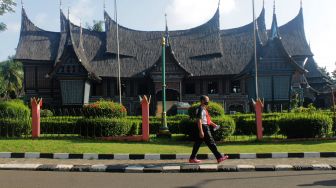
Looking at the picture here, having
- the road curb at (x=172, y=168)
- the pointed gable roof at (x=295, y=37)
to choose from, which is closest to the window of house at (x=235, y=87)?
the pointed gable roof at (x=295, y=37)

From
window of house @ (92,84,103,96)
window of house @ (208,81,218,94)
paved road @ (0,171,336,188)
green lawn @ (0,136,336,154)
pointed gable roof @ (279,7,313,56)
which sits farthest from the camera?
pointed gable roof @ (279,7,313,56)

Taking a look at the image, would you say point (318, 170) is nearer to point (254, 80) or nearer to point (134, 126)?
point (134, 126)

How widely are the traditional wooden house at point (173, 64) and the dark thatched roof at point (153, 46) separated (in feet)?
0.28

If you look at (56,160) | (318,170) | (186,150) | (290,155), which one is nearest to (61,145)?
(56,160)

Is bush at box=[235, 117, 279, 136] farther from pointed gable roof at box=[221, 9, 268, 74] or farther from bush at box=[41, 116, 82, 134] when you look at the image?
pointed gable roof at box=[221, 9, 268, 74]

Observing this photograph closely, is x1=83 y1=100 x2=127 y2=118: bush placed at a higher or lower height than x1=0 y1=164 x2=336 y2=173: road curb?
higher

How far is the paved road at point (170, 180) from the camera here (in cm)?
740

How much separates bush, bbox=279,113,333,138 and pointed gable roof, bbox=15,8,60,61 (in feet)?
85.9

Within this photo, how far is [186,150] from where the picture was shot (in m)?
12.8

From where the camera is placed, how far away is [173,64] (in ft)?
117

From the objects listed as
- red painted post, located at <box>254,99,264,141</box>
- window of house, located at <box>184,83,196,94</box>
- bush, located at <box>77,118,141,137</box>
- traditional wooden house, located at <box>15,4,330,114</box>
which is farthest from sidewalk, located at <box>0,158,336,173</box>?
window of house, located at <box>184,83,196,94</box>

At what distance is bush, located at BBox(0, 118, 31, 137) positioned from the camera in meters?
16.3

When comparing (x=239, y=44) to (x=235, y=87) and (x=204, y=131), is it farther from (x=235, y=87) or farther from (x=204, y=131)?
(x=204, y=131)

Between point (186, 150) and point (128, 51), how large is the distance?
2769 centimetres
